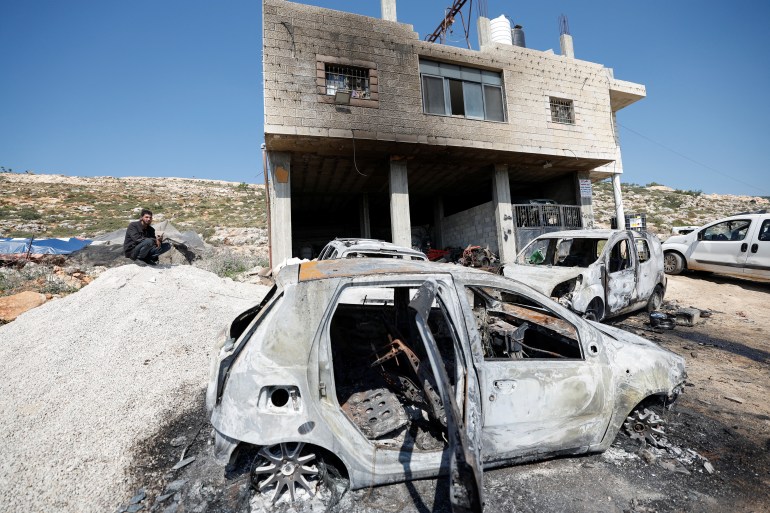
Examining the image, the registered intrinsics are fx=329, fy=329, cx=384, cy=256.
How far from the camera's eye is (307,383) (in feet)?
6.68

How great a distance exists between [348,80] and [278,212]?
441 cm

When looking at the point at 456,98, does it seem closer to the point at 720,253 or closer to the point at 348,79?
the point at 348,79

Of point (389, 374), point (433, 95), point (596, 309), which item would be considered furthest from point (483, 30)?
point (389, 374)

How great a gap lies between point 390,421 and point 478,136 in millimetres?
10357

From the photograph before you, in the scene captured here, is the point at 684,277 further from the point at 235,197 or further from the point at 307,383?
the point at 235,197

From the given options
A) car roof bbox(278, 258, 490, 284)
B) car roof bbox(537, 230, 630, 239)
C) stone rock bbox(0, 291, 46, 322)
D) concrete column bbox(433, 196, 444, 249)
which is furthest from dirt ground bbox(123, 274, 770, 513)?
concrete column bbox(433, 196, 444, 249)

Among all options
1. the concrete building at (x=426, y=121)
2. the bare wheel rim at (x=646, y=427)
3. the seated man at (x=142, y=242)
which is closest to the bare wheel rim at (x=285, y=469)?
the bare wheel rim at (x=646, y=427)

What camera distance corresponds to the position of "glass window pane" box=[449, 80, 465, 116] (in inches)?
430

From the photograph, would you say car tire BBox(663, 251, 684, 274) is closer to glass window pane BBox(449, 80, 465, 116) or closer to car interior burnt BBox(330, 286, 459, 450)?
glass window pane BBox(449, 80, 465, 116)

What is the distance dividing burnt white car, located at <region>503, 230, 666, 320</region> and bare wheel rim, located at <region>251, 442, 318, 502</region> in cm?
429

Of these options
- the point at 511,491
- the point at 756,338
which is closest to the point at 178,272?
the point at 511,491

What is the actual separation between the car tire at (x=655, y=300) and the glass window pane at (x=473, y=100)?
732cm

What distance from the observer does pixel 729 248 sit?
8594mm

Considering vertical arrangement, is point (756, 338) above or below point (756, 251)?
below
